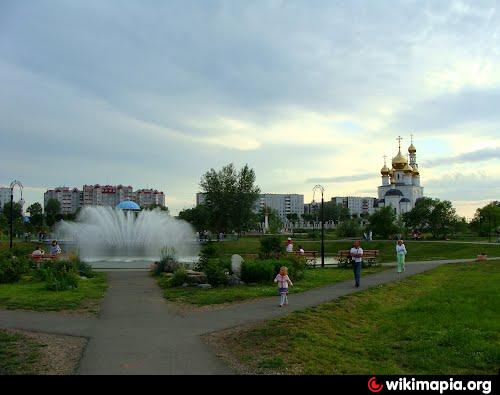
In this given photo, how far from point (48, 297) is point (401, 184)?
109 m

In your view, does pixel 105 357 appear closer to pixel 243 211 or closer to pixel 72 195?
pixel 243 211

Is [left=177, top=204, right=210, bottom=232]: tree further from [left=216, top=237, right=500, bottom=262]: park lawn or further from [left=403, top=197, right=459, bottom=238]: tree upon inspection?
[left=403, top=197, right=459, bottom=238]: tree

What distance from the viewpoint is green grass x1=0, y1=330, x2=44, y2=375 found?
275 inches

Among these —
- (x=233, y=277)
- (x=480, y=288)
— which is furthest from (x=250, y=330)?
(x=480, y=288)

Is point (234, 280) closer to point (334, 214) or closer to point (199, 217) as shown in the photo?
point (199, 217)

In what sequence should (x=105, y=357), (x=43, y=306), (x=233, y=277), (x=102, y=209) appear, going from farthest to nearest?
(x=102, y=209) < (x=233, y=277) < (x=43, y=306) < (x=105, y=357)

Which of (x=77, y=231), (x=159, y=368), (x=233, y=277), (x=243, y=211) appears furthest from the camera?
(x=243, y=211)

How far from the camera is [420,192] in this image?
384ft

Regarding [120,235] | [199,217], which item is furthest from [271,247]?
[199,217]

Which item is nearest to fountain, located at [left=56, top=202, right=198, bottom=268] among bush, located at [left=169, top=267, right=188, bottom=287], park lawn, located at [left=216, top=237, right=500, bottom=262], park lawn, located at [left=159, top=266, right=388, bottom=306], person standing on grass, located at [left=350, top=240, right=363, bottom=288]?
park lawn, located at [left=216, top=237, right=500, bottom=262]

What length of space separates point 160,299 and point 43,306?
128 inches
